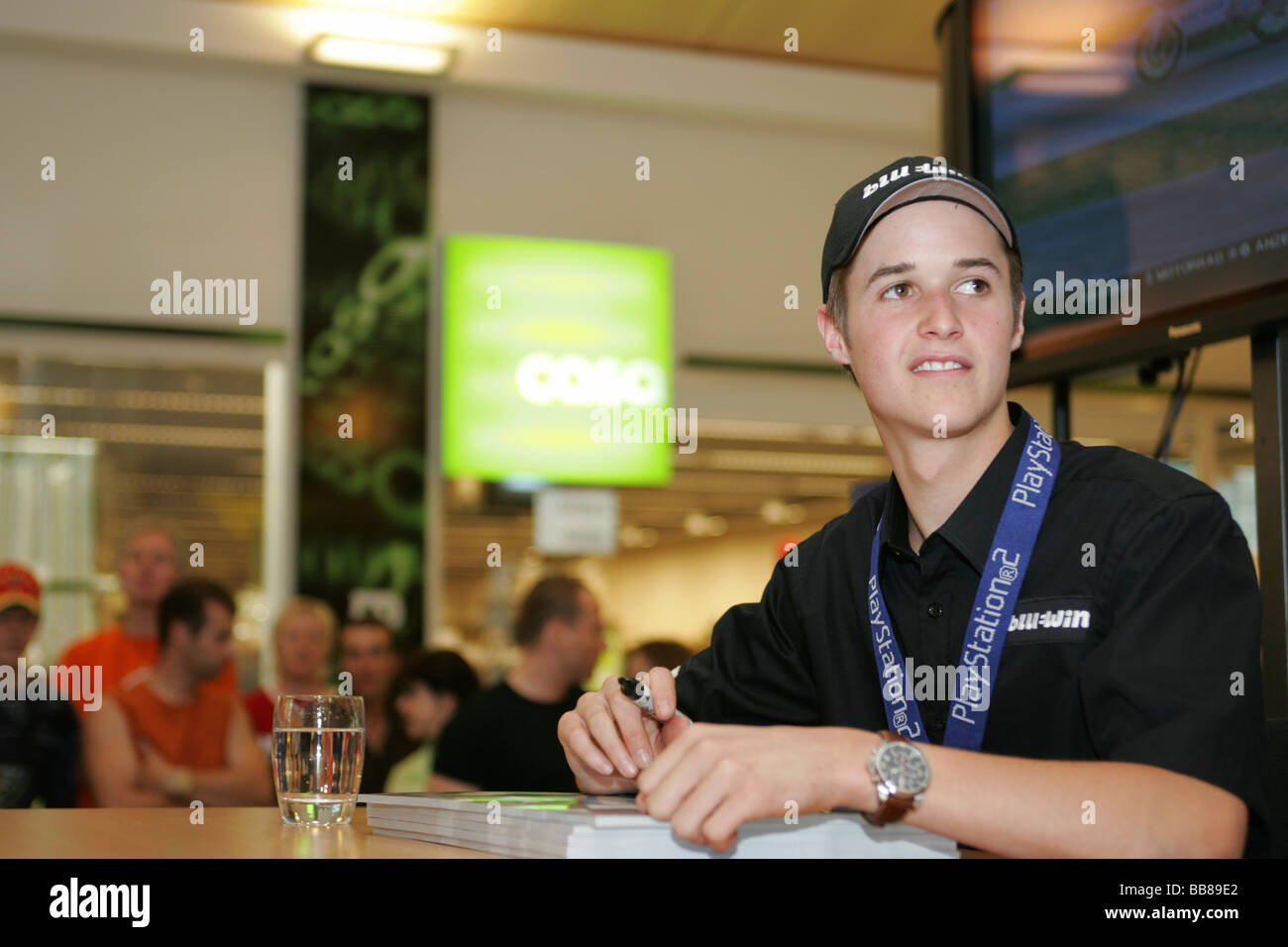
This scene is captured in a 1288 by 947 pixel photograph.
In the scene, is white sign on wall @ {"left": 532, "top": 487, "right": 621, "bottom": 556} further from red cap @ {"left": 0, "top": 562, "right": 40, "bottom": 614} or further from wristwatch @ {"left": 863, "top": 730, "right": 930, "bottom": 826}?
wristwatch @ {"left": 863, "top": 730, "right": 930, "bottom": 826}

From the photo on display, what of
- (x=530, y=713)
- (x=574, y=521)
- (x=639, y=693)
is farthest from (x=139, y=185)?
(x=639, y=693)

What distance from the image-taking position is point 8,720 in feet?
10.8

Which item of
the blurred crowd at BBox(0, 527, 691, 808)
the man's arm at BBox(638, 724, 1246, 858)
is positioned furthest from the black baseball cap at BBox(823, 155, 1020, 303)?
the blurred crowd at BBox(0, 527, 691, 808)

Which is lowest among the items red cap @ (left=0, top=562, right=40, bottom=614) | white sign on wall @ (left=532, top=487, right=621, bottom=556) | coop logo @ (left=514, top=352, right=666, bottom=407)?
red cap @ (left=0, top=562, right=40, bottom=614)

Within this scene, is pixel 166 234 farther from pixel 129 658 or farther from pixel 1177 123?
pixel 1177 123

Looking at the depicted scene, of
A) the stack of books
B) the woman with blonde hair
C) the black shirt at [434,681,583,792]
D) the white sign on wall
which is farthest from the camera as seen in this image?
the white sign on wall

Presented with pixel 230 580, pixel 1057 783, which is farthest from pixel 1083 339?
pixel 230 580

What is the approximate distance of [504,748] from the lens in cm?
328

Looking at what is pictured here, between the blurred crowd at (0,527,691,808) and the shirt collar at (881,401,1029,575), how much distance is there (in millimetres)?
1632

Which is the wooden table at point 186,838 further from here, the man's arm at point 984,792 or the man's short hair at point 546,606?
the man's short hair at point 546,606

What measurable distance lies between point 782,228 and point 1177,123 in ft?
11.2
